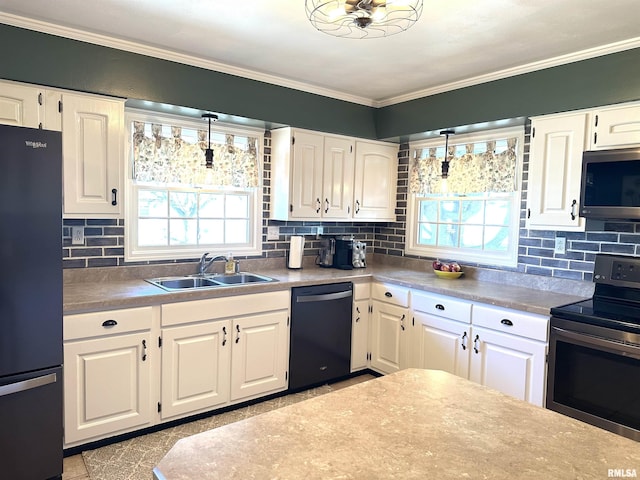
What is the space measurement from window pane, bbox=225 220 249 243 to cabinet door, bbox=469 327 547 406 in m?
1.94

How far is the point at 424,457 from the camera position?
3.33 ft

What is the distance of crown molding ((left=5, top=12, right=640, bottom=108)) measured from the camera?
2.47 meters

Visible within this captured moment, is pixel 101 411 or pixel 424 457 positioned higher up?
pixel 424 457

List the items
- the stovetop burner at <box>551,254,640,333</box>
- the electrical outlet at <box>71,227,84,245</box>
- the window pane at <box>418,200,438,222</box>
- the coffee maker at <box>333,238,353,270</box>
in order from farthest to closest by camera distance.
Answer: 1. the window pane at <box>418,200,438,222</box>
2. the coffee maker at <box>333,238,353,270</box>
3. the electrical outlet at <box>71,227,84,245</box>
4. the stovetop burner at <box>551,254,640,333</box>

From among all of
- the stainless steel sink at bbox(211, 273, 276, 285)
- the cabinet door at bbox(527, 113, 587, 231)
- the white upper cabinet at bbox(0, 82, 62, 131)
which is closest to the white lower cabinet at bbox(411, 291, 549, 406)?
the cabinet door at bbox(527, 113, 587, 231)

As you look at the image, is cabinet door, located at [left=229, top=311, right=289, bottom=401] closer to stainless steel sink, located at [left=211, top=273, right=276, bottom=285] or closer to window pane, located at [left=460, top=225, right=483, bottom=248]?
stainless steel sink, located at [left=211, top=273, right=276, bottom=285]

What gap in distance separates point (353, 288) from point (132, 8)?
2397 millimetres

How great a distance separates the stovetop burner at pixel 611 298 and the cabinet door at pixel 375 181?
6.11 feet

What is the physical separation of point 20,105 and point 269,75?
5.32 ft

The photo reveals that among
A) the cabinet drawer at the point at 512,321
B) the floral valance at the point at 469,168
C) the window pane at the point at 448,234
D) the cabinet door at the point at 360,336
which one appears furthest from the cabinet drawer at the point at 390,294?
the floral valance at the point at 469,168

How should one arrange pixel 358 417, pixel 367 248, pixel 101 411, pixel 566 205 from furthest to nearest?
1. pixel 367 248
2. pixel 566 205
3. pixel 101 411
4. pixel 358 417

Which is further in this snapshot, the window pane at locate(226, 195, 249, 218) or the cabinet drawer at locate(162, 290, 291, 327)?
the window pane at locate(226, 195, 249, 218)

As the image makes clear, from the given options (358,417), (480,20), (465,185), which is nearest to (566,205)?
(465,185)

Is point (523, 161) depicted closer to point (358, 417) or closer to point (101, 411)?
point (358, 417)
